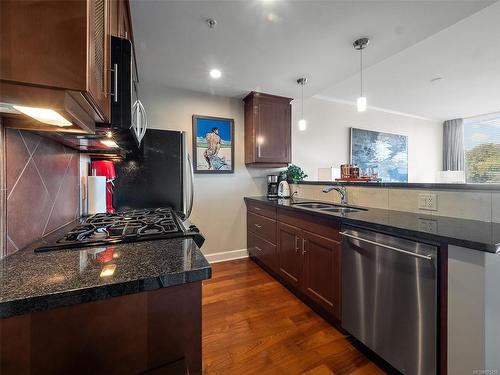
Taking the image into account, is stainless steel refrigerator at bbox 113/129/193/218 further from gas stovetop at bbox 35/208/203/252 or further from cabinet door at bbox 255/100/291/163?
cabinet door at bbox 255/100/291/163

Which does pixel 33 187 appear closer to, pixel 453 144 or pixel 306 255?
pixel 306 255

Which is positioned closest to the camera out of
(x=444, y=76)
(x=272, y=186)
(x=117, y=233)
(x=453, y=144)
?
(x=117, y=233)

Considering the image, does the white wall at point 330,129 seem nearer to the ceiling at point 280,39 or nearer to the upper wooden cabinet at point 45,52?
the ceiling at point 280,39

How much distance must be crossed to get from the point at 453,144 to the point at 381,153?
2.29 m

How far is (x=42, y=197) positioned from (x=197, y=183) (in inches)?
79.9

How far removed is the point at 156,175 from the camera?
2.05m

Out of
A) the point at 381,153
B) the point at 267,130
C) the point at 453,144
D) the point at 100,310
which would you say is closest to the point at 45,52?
the point at 100,310

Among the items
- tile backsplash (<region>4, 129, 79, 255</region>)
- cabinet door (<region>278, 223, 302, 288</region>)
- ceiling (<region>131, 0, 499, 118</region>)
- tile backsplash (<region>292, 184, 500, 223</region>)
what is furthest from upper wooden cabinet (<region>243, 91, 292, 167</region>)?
tile backsplash (<region>4, 129, 79, 255</region>)

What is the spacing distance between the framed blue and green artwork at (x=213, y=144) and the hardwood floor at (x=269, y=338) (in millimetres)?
1535

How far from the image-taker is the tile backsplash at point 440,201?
1326mm

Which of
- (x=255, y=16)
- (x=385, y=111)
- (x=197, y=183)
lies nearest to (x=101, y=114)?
(x=255, y=16)

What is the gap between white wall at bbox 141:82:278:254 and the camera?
2.82 metres

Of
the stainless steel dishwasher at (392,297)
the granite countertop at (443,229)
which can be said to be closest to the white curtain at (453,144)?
the granite countertop at (443,229)

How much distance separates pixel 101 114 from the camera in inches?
29.0
